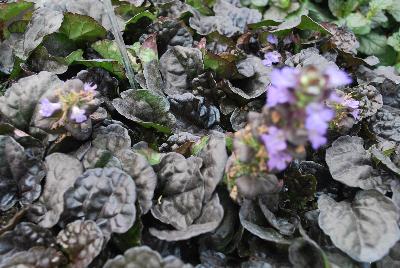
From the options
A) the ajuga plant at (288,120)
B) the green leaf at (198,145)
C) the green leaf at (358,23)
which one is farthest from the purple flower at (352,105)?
the green leaf at (358,23)

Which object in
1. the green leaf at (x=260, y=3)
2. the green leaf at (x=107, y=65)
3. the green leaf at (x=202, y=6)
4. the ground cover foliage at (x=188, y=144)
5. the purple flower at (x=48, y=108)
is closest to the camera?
the ground cover foliage at (x=188, y=144)

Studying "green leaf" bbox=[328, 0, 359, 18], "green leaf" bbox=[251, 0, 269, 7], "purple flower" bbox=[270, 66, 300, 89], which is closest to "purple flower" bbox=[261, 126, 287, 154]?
"purple flower" bbox=[270, 66, 300, 89]

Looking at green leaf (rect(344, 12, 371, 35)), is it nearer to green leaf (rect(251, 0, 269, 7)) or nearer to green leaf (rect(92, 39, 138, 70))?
green leaf (rect(251, 0, 269, 7))

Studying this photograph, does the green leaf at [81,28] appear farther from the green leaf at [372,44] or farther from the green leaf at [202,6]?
the green leaf at [372,44]

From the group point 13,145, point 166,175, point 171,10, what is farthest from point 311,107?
point 171,10

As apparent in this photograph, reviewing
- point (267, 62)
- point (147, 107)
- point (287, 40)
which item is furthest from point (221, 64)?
point (287, 40)

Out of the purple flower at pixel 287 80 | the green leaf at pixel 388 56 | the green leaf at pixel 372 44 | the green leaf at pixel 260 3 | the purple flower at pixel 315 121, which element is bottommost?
the green leaf at pixel 388 56
